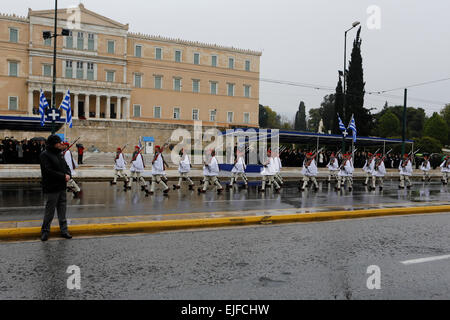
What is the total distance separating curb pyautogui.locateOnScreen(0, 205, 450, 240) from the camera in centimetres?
712

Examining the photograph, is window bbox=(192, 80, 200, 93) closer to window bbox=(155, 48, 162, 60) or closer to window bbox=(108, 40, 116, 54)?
window bbox=(155, 48, 162, 60)

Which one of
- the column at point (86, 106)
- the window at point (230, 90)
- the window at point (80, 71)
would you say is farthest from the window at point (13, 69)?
the window at point (230, 90)

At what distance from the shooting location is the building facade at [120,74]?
55.0 meters

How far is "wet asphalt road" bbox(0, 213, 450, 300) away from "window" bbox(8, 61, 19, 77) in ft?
185

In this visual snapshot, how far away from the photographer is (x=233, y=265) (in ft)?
18.5

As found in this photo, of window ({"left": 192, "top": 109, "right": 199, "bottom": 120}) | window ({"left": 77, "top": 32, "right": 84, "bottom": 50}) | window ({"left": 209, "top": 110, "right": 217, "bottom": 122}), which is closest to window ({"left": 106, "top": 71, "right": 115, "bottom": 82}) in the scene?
window ({"left": 77, "top": 32, "right": 84, "bottom": 50})

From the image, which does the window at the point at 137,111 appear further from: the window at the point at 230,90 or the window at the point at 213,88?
the window at the point at 230,90

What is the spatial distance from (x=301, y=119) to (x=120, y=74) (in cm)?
7583

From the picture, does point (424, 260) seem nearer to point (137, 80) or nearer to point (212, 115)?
point (137, 80)

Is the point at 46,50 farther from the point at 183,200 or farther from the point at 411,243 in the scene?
the point at 411,243

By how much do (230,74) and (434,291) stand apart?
6486 cm

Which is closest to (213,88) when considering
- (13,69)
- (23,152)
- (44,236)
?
(13,69)
